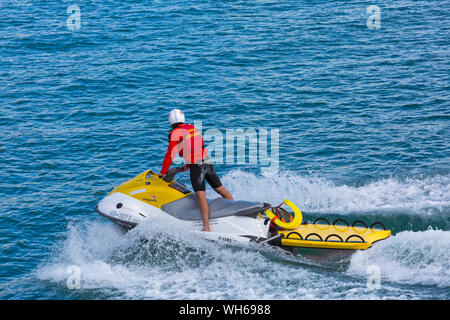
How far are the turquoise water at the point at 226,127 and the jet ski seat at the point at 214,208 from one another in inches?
17.0

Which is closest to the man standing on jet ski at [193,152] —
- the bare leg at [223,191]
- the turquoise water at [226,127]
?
the bare leg at [223,191]

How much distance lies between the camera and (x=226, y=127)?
1720 cm

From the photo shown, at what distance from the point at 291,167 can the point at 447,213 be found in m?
4.35

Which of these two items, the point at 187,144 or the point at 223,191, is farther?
the point at 223,191

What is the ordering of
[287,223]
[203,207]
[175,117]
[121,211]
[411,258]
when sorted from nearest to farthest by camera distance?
[411,258] < [287,223] < [203,207] < [175,117] < [121,211]

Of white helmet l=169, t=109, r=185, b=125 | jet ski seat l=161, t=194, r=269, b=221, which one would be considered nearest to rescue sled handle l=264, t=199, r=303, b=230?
jet ski seat l=161, t=194, r=269, b=221

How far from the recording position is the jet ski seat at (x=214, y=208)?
1055 centimetres

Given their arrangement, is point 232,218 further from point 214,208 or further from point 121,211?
point 121,211

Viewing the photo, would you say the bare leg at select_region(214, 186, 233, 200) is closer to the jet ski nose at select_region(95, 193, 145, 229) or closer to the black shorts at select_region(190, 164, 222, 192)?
the black shorts at select_region(190, 164, 222, 192)

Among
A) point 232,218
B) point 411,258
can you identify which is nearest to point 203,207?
point 232,218

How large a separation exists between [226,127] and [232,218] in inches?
269

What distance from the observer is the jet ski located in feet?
33.4

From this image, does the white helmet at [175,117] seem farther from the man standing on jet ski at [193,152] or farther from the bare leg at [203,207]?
the bare leg at [203,207]
